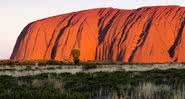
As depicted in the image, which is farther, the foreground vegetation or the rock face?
the rock face

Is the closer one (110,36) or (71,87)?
(71,87)

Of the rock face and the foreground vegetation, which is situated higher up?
the rock face

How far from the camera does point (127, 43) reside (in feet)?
424

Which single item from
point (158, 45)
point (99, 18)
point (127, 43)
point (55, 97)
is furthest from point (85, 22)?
point (55, 97)

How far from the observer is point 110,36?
137 metres

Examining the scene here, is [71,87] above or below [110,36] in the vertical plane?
below

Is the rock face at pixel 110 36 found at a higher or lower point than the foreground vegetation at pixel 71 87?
higher

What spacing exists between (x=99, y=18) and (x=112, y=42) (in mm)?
15817

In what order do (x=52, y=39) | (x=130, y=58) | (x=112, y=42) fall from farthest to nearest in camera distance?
1. (x=52, y=39)
2. (x=112, y=42)
3. (x=130, y=58)

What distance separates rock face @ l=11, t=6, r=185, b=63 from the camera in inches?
4922

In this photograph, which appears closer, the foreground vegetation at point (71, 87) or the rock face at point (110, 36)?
the foreground vegetation at point (71, 87)

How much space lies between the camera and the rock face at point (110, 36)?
410 feet

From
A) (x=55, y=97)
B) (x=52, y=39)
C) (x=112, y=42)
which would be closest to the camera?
(x=55, y=97)

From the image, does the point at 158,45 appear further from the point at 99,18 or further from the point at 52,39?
the point at 52,39
